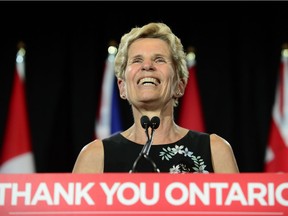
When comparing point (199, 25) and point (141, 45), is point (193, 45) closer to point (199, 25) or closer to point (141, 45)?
point (199, 25)

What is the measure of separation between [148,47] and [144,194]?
3.00 ft

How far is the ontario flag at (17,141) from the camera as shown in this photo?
15.5 feet

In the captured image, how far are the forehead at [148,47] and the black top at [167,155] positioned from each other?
0.30 metres

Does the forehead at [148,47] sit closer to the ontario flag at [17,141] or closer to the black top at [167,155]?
the black top at [167,155]

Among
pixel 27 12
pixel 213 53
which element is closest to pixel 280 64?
pixel 213 53

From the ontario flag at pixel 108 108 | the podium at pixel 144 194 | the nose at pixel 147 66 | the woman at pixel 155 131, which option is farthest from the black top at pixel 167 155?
the ontario flag at pixel 108 108

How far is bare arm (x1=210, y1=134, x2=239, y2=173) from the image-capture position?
1724 mm

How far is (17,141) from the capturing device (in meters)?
4.79

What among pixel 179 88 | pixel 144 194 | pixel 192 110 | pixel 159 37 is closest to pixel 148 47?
pixel 159 37

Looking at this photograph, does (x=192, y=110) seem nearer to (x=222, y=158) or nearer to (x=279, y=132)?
(x=279, y=132)

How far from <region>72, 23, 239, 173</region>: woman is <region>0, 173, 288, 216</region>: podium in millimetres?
638

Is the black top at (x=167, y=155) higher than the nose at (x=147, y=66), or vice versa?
the nose at (x=147, y=66)

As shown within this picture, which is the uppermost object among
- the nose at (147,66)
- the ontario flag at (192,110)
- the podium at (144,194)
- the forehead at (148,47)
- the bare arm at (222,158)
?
the ontario flag at (192,110)

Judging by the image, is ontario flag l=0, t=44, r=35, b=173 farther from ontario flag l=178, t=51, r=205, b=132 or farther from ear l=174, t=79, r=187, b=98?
ear l=174, t=79, r=187, b=98
